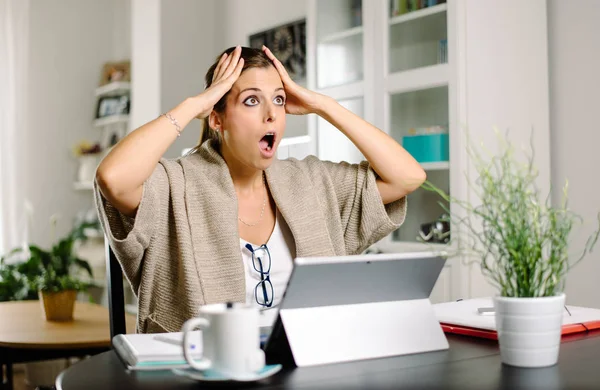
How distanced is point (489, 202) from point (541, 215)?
0.07 metres

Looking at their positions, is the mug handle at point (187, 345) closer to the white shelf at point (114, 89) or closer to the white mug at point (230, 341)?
the white mug at point (230, 341)

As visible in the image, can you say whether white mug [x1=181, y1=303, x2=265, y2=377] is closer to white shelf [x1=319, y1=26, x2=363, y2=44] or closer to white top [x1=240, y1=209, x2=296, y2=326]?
white top [x1=240, y1=209, x2=296, y2=326]

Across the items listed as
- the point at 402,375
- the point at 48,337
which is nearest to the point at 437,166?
the point at 48,337

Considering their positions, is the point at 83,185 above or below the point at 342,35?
below

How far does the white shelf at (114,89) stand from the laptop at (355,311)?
398 cm

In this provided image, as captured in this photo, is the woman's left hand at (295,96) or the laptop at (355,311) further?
the woman's left hand at (295,96)

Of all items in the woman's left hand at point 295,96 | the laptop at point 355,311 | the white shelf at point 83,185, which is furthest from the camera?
the white shelf at point 83,185

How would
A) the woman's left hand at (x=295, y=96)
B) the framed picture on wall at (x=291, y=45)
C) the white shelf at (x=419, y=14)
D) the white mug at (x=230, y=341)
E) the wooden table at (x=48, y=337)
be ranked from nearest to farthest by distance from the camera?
the white mug at (x=230, y=341) < the woman's left hand at (x=295, y=96) < the wooden table at (x=48, y=337) < the white shelf at (x=419, y=14) < the framed picture on wall at (x=291, y=45)

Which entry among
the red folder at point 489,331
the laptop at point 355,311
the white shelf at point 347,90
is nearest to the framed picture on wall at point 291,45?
the white shelf at point 347,90

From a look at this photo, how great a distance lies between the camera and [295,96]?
1.74 meters

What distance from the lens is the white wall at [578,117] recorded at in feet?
8.91

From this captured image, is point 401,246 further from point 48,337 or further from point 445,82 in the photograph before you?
point 48,337

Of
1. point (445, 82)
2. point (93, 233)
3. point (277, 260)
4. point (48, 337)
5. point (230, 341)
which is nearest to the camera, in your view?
point (230, 341)

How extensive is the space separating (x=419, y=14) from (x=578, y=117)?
74 cm
